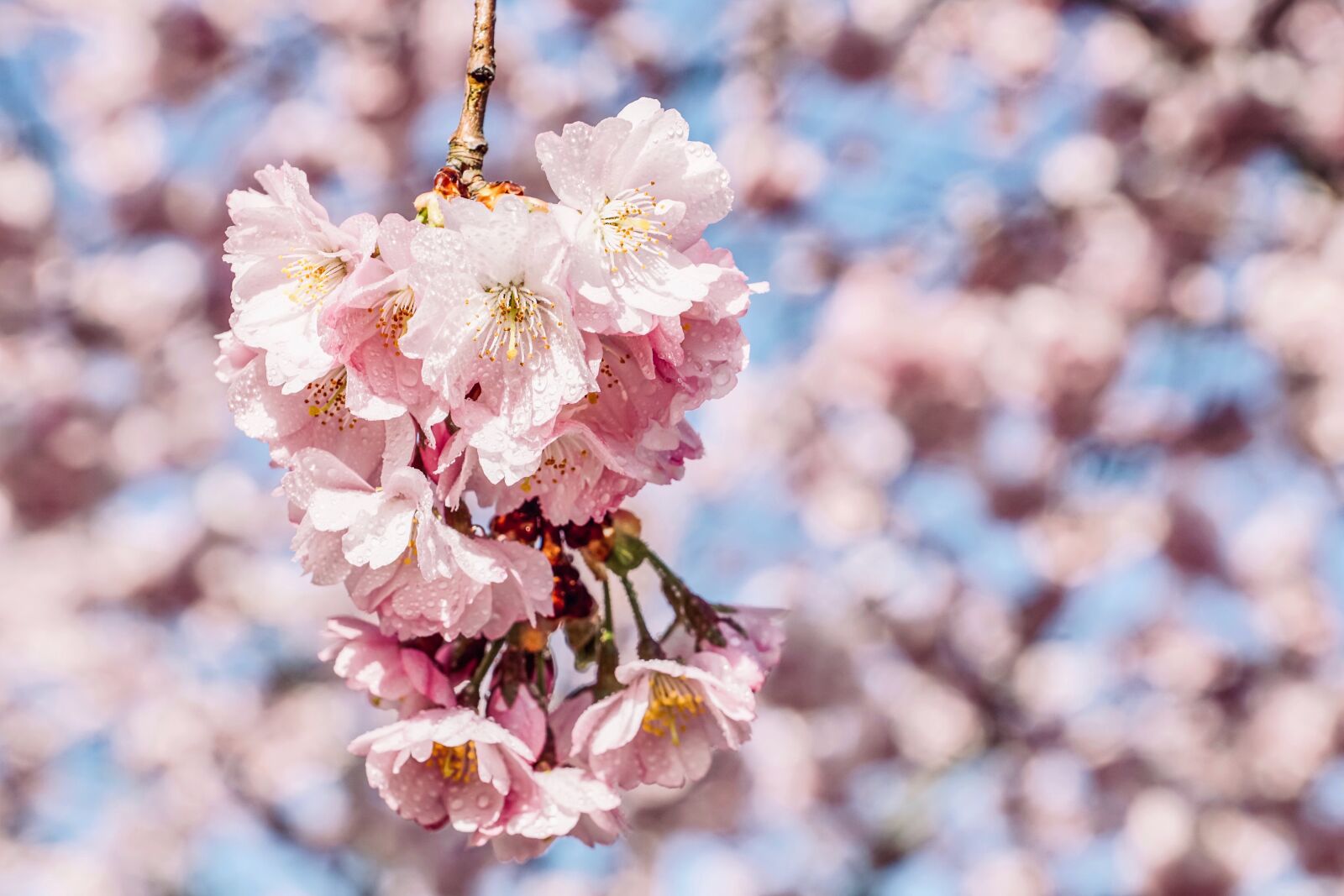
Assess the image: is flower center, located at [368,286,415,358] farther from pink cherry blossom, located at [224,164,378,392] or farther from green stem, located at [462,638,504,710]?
green stem, located at [462,638,504,710]

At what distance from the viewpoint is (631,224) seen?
40.1 inches

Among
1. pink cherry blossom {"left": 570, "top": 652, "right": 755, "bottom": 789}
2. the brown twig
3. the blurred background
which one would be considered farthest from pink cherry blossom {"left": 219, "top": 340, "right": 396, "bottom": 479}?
the blurred background

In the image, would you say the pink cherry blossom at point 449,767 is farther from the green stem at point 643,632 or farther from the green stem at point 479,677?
the green stem at point 643,632

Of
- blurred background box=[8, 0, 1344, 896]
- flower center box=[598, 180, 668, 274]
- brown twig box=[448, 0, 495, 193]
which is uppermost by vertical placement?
brown twig box=[448, 0, 495, 193]

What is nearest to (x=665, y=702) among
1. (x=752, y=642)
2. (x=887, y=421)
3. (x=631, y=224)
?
(x=752, y=642)

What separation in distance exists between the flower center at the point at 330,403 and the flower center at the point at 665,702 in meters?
0.43

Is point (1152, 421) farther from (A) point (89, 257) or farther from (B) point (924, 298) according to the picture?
(A) point (89, 257)

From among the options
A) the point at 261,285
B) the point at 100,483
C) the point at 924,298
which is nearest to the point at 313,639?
the point at 100,483

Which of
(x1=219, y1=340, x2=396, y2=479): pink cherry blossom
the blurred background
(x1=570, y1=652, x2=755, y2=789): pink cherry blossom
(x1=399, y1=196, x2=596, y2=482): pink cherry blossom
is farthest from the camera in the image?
the blurred background

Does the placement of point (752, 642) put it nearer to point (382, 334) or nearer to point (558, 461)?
point (558, 461)

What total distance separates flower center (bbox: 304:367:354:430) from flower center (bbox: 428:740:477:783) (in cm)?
36

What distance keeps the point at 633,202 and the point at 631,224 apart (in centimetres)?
3

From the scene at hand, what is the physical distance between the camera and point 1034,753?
228 inches

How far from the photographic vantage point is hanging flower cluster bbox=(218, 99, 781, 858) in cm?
95
